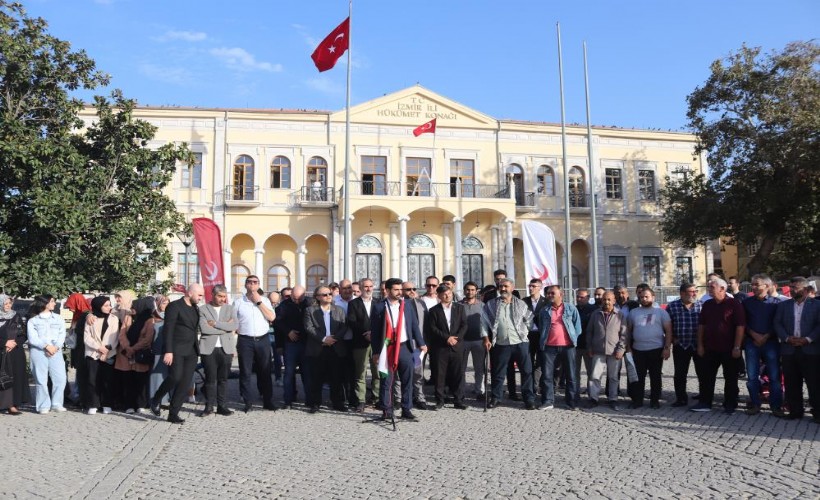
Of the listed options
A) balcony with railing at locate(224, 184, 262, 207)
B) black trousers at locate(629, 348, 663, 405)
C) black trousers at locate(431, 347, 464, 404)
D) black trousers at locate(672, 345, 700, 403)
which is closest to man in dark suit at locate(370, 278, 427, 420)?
black trousers at locate(431, 347, 464, 404)

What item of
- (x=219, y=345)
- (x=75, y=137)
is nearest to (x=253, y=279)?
(x=219, y=345)

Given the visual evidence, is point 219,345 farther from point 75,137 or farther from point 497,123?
point 497,123

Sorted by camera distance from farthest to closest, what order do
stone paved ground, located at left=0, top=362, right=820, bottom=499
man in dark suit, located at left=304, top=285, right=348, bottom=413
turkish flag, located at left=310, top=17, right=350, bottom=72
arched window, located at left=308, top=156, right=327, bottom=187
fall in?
1. arched window, located at left=308, top=156, right=327, bottom=187
2. turkish flag, located at left=310, top=17, right=350, bottom=72
3. man in dark suit, located at left=304, top=285, right=348, bottom=413
4. stone paved ground, located at left=0, top=362, right=820, bottom=499

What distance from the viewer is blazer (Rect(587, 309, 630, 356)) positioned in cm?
939

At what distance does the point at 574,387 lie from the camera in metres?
9.41

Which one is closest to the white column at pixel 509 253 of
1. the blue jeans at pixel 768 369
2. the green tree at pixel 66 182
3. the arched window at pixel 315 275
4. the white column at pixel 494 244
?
the white column at pixel 494 244

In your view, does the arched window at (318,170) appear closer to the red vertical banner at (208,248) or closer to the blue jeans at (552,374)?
the red vertical banner at (208,248)

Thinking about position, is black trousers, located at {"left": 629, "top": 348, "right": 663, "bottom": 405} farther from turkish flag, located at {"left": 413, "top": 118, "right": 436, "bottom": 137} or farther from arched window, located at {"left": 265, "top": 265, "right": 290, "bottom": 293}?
arched window, located at {"left": 265, "top": 265, "right": 290, "bottom": 293}

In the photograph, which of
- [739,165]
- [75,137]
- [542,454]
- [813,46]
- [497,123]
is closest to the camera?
[542,454]

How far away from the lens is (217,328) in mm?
8898

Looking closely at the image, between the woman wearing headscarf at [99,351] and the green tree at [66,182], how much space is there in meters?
2.44

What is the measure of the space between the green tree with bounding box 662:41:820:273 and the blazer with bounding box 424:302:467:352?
817 inches

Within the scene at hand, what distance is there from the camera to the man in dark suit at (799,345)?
8.12 meters

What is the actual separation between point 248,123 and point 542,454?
25.6 m
